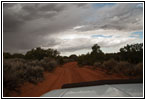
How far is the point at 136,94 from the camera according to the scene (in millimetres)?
2150

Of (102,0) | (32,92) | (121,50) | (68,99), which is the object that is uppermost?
(102,0)

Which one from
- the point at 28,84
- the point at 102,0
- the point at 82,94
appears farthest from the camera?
the point at 28,84

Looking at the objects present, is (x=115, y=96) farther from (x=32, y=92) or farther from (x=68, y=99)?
(x=32, y=92)

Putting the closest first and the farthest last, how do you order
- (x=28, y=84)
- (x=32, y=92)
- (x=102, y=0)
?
(x=102, y=0)
(x=32, y=92)
(x=28, y=84)

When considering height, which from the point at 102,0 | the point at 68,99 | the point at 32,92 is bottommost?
the point at 32,92

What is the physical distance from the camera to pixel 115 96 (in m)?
2.11

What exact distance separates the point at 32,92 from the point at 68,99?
5083 mm

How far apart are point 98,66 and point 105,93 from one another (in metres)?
14.6

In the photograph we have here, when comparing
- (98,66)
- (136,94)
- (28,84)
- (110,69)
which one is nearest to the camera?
(136,94)

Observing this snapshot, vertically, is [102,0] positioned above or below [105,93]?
above

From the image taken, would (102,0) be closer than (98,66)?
Yes

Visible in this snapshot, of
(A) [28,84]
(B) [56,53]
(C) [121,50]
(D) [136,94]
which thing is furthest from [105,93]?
(B) [56,53]

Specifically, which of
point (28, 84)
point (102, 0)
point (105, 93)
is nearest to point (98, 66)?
point (28, 84)

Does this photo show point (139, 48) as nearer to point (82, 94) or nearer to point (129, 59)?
point (129, 59)
